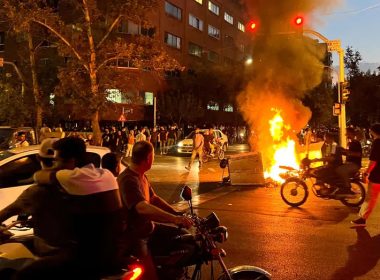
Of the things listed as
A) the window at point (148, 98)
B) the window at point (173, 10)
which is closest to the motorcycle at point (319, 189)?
the window at point (148, 98)

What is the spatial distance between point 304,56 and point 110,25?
8.98 m

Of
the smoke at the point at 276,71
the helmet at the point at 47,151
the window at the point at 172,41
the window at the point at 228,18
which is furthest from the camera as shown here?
the window at the point at 228,18

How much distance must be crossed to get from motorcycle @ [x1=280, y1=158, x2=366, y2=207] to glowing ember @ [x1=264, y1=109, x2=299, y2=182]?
14.0ft

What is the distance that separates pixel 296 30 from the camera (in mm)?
15734

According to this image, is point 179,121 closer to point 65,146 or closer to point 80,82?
point 80,82

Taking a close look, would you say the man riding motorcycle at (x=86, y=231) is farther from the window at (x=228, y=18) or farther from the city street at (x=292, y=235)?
the window at (x=228, y=18)

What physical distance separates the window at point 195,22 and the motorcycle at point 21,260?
167ft

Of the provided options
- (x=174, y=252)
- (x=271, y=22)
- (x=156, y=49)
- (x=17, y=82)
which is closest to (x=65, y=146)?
(x=174, y=252)

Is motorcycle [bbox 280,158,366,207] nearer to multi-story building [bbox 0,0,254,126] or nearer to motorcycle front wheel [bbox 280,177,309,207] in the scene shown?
motorcycle front wheel [bbox 280,177,309,207]

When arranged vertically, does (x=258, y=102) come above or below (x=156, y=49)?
below

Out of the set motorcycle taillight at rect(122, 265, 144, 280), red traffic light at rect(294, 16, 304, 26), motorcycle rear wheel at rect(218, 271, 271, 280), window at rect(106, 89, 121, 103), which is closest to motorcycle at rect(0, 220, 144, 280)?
motorcycle taillight at rect(122, 265, 144, 280)

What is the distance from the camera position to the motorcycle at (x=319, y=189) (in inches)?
410

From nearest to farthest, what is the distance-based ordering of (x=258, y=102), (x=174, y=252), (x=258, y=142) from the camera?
(x=174, y=252)
(x=258, y=142)
(x=258, y=102)

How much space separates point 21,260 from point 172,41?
46.4 m
